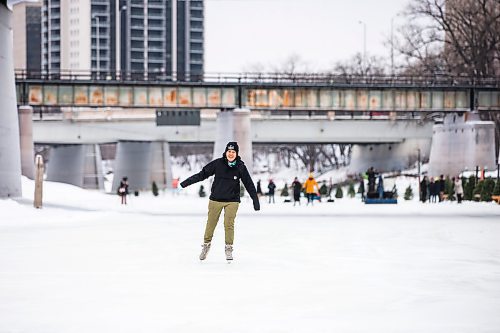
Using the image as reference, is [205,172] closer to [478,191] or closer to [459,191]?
[459,191]

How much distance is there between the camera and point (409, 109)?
63.1 metres

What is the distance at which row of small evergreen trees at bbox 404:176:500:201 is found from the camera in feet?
144

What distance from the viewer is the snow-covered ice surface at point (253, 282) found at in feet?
28.0

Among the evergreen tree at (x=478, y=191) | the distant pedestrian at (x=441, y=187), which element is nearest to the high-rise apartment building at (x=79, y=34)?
the distant pedestrian at (x=441, y=187)

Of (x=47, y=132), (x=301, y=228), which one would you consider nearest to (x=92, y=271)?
(x=301, y=228)

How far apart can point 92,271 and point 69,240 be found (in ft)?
20.7

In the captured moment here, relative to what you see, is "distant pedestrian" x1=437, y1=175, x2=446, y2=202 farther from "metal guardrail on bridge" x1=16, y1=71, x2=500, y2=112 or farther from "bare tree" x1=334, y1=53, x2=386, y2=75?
"bare tree" x1=334, y1=53, x2=386, y2=75

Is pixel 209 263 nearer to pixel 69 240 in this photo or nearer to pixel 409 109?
pixel 69 240

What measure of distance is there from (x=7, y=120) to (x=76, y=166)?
56267 millimetres

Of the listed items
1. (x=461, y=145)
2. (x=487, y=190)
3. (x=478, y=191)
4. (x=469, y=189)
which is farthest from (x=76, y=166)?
(x=487, y=190)

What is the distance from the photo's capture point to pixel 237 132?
59250 mm

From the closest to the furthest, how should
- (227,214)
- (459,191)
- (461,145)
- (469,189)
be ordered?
1. (227,214)
2. (459,191)
3. (469,189)
4. (461,145)

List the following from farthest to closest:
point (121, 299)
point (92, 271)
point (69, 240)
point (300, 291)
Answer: point (69, 240), point (92, 271), point (300, 291), point (121, 299)

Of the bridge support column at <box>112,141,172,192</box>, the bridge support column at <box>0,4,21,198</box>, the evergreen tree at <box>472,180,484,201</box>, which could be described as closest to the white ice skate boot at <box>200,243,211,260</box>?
→ the bridge support column at <box>0,4,21,198</box>
